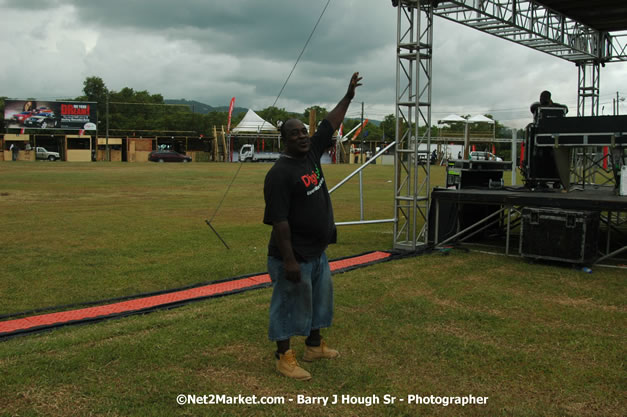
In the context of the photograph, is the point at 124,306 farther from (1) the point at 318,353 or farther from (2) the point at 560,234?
(2) the point at 560,234

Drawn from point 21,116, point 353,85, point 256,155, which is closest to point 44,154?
point 21,116

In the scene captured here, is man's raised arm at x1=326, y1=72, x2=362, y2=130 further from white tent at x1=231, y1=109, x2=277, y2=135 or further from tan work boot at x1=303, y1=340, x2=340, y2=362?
white tent at x1=231, y1=109, x2=277, y2=135

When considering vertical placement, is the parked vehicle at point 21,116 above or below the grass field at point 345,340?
above

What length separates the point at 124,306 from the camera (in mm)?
5559

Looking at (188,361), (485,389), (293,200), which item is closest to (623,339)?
(485,389)

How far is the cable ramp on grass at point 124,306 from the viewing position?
491 centimetres

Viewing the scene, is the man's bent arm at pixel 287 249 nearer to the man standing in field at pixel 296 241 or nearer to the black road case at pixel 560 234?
the man standing in field at pixel 296 241

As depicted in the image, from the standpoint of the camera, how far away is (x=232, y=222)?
12.4 metres

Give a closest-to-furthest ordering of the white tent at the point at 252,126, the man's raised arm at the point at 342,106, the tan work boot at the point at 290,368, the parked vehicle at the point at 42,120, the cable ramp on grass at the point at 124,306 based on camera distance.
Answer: the tan work boot at the point at 290,368 < the man's raised arm at the point at 342,106 < the cable ramp on grass at the point at 124,306 < the white tent at the point at 252,126 < the parked vehicle at the point at 42,120

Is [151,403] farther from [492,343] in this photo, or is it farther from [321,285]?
[492,343]

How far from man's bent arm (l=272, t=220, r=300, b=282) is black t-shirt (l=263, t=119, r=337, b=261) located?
0.16 ft

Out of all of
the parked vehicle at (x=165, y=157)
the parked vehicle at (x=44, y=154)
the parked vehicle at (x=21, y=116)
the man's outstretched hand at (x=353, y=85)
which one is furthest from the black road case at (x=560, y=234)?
the parked vehicle at (x=21, y=116)

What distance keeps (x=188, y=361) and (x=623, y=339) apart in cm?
361

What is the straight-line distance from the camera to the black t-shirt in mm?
3439
